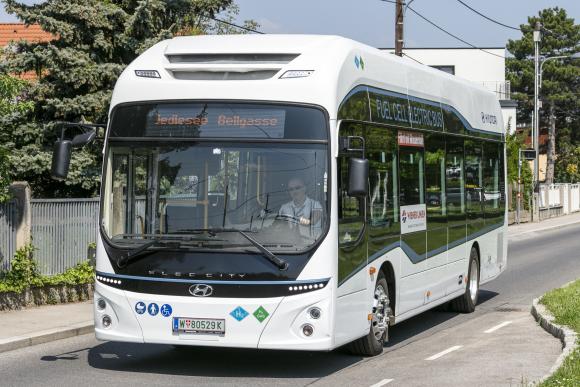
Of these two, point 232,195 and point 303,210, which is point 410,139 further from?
point 232,195

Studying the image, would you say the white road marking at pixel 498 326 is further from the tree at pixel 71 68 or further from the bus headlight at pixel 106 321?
the tree at pixel 71 68

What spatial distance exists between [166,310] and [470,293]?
287 inches

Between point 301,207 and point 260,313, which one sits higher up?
point 301,207

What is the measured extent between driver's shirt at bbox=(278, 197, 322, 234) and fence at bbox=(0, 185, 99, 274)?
676cm

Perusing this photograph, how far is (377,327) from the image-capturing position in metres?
11.8

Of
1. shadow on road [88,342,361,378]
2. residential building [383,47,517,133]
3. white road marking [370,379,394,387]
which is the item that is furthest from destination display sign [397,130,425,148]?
residential building [383,47,517,133]

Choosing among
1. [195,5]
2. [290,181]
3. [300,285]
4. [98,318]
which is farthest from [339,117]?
[195,5]

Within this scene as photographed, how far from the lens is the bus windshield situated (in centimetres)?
1011

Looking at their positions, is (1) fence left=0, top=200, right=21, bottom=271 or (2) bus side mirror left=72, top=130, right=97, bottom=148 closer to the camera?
(2) bus side mirror left=72, top=130, right=97, bottom=148

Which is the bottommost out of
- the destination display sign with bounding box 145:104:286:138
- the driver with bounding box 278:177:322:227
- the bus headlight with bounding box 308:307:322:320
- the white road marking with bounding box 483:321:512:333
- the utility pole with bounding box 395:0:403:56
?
the white road marking with bounding box 483:321:512:333

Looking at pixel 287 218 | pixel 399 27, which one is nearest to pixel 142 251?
pixel 287 218

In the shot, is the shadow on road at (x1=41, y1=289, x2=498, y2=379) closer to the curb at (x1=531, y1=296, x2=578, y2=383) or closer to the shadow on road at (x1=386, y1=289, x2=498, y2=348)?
the shadow on road at (x1=386, y1=289, x2=498, y2=348)

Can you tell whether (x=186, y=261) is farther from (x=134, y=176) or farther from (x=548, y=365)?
(x=548, y=365)

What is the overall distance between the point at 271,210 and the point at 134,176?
1.44 metres
